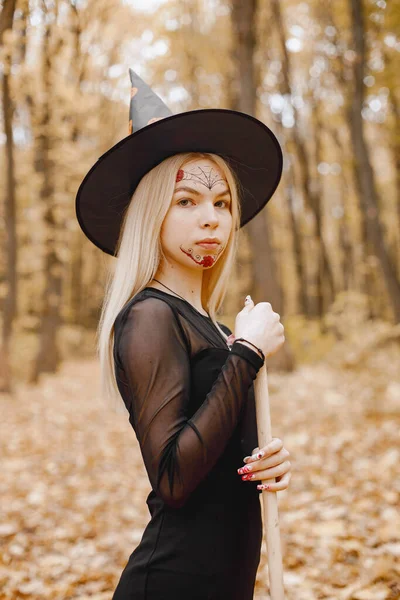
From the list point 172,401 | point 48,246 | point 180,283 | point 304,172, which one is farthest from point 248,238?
point 172,401

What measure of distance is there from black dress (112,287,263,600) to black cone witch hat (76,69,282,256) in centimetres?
45

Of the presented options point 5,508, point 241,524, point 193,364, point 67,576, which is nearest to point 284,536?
point 67,576

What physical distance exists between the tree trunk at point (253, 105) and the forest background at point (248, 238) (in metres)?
0.03

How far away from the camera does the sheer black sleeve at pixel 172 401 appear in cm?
144

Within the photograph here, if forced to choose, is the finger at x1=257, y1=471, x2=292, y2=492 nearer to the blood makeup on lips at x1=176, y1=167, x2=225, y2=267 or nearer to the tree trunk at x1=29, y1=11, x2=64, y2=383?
the blood makeup on lips at x1=176, y1=167, x2=225, y2=267

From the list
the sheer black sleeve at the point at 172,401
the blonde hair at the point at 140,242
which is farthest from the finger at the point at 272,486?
the blonde hair at the point at 140,242

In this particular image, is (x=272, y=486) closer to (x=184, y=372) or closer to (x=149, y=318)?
(x=184, y=372)

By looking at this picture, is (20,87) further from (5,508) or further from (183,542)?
(183,542)

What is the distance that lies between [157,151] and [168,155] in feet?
0.17

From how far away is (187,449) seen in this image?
4.65ft

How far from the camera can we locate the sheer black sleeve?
1438 millimetres

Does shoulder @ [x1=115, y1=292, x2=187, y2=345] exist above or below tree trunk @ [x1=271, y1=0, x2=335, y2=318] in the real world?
below

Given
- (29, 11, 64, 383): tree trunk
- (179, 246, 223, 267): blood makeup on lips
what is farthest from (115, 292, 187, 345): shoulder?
(29, 11, 64, 383): tree trunk

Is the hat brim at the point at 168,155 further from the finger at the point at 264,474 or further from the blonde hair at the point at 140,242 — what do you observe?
the finger at the point at 264,474
